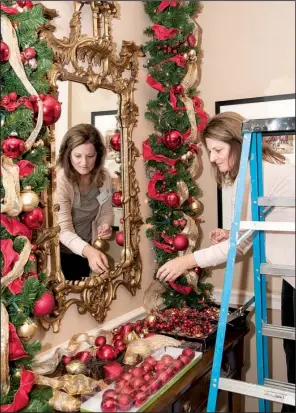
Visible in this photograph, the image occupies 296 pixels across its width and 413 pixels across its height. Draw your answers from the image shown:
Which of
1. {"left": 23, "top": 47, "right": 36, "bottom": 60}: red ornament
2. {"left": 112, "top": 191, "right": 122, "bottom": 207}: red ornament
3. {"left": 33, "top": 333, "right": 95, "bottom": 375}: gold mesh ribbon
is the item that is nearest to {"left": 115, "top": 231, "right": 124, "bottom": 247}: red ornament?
{"left": 112, "top": 191, "right": 122, "bottom": 207}: red ornament

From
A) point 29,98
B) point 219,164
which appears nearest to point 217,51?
point 219,164

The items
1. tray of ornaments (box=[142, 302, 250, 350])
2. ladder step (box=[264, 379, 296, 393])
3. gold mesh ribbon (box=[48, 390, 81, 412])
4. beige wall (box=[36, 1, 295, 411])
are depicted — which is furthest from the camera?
beige wall (box=[36, 1, 295, 411])

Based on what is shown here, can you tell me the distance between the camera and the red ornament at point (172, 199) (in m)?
2.18

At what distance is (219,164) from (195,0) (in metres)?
0.86

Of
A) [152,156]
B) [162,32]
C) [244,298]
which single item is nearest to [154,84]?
[162,32]

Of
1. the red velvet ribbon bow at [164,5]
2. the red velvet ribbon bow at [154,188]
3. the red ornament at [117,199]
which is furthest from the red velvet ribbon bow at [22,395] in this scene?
the red velvet ribbon bow at [164,5]

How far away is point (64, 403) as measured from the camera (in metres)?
1.33

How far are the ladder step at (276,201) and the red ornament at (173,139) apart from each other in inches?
28.2

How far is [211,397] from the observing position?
1488 millimetres

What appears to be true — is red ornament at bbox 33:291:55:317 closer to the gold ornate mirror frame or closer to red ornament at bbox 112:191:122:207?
the gold ornate mirror frame

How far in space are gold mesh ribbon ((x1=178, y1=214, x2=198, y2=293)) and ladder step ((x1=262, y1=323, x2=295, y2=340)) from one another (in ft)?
2.07

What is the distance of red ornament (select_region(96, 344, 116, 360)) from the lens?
1.60m

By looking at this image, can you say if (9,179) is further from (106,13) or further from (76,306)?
(106,13)

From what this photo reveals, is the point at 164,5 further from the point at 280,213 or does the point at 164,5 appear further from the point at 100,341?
the point at 100,341
